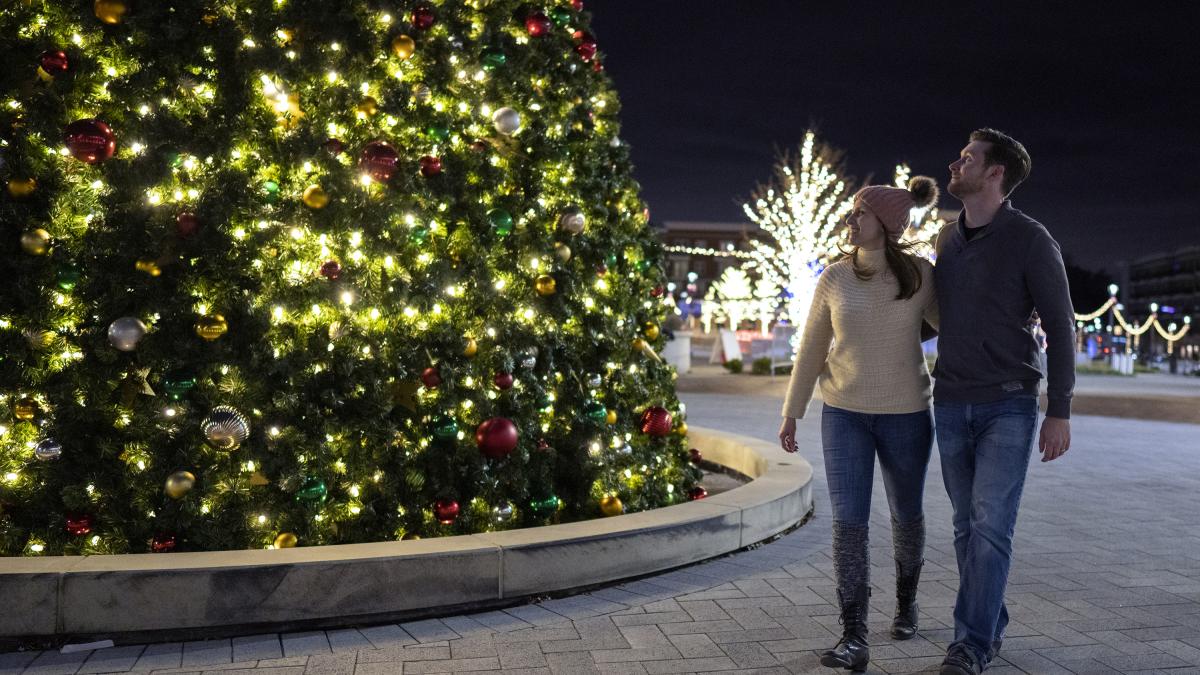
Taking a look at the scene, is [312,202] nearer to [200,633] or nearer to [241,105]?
[241,105]

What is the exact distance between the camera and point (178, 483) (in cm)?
→ 499

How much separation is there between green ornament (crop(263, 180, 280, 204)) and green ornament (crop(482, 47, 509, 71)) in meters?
1.44

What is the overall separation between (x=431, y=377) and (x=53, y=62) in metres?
2.35

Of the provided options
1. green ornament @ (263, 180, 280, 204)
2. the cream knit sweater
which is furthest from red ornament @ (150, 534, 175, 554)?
the cream knit sweater

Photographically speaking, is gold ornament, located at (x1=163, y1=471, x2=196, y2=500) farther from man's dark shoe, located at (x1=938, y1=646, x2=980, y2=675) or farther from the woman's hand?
man's dark shoe, located at (x1=938, y1=646, x2=980, y2=675)

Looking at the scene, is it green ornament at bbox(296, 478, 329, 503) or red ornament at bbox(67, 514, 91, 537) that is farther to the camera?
green ornament at bbox(296, 478, 329, 503)

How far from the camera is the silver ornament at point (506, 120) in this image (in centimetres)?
607

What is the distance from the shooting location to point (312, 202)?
213 inches

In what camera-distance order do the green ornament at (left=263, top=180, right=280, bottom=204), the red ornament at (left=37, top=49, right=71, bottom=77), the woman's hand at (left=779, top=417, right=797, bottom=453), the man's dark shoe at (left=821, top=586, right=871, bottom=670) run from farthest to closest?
the green ornament at (left=263, top=180, right=280, bottom=204) → the red ornament at (left=37, top=49, right=71, bottom=77) → the woman's hand at (left=779, top=417, right=797, bottom=453) → the man's dark shoe at (left=821, top=586, right=871, bottom=670)

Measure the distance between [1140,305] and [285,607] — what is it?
17983 centimetres

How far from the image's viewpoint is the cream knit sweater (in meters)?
4.22

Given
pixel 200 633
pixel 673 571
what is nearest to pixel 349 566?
pixel 200 633

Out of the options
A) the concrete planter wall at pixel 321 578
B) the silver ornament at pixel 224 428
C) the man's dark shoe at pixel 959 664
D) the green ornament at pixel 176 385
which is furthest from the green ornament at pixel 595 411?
the man's dark shoe at pixel 959 664

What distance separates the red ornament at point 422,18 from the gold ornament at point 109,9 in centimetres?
146
